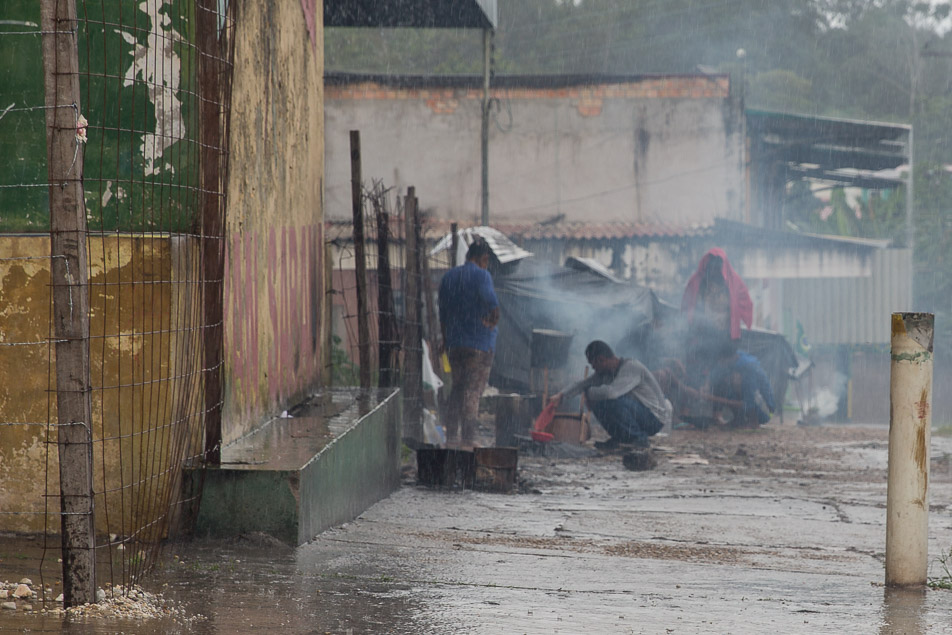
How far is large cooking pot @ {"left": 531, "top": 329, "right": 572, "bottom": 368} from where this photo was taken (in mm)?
12820

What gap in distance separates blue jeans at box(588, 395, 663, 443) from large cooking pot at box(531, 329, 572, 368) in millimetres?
1712

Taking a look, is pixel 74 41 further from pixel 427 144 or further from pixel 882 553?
pixel 427 144

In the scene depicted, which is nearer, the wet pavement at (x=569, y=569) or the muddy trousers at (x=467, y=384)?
the wet pavement at (x=569, y=569)

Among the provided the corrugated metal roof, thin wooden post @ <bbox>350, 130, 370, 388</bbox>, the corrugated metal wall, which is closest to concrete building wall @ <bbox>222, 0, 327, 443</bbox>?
thin wooden post @ <bbox>350, 130, 370, 388</bbox>

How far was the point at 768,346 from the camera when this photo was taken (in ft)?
50.3

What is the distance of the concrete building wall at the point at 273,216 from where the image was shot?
577 centimetres

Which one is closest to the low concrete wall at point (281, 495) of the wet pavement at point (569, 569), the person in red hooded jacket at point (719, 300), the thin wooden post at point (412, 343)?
the wet pavement at point (569, 569)

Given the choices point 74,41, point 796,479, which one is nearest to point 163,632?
point 74,41

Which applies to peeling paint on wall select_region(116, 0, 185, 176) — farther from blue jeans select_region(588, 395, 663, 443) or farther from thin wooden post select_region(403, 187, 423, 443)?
blue jeans select_region(588, 395, 663, 443)

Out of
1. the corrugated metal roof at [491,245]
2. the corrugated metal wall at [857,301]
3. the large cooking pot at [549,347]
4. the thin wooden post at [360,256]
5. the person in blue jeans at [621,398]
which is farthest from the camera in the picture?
the corrugated metal wall at [857,301]

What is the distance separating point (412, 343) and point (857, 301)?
15.1 meters

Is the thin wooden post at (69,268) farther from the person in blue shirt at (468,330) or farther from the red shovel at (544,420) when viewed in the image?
the red shovel at (544,420)

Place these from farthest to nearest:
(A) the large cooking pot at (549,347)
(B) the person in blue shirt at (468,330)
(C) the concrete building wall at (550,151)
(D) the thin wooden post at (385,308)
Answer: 1. (C) the concrete building wall at (550,151)
2. (A) the large cooking pot at (549,347)
3. (B) the person in blue shirt at (468,330)
4. (D) the thin wooden post at (385,308)

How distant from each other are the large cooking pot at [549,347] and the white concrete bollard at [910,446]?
8371 mm
